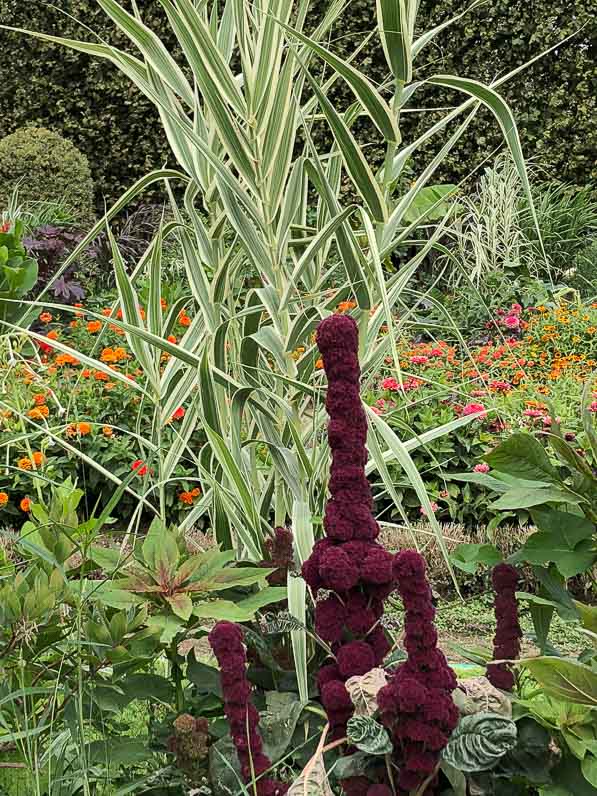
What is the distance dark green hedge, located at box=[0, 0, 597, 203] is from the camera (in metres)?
7.72

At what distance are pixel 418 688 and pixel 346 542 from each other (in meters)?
0.20

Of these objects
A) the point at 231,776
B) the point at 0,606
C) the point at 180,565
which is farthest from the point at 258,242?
the point at 231,776

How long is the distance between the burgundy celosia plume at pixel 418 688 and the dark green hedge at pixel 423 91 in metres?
6.41

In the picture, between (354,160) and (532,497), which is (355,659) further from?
(354,160)

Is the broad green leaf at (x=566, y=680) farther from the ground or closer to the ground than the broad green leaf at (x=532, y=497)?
closer to the ground

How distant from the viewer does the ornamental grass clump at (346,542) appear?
1157 millimetres

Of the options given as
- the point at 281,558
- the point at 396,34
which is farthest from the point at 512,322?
the point at 281,558

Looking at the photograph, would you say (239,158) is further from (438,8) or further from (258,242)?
(438,8)

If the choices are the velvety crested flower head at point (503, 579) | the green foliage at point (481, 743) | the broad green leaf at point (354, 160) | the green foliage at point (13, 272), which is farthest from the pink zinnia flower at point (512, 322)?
the green foliage at point (481, 743)

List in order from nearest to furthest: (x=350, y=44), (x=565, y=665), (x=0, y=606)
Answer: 1. (x=565, y=665)
2. (x=0, y=606)
3. (x=350, y=44)

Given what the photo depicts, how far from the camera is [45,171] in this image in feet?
25.7

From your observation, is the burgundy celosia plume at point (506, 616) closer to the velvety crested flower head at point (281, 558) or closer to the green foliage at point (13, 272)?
the velvety crested flower head at point (281, 558)

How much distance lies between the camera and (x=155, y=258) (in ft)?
5.92

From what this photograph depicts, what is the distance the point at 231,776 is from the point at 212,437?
0.46 m
